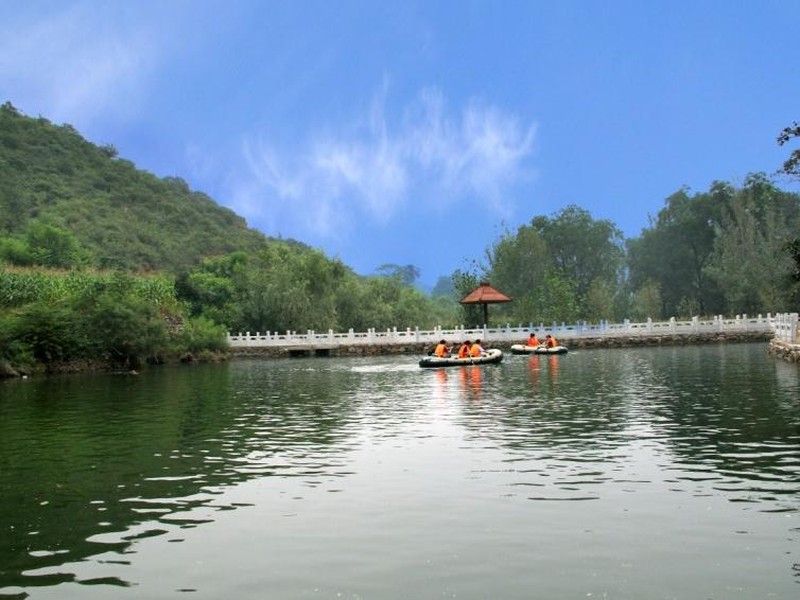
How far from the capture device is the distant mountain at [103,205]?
3748 inches

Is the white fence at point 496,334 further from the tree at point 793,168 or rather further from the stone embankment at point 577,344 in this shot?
the tree at point 793,168

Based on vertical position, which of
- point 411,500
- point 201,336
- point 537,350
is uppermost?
point 201,336

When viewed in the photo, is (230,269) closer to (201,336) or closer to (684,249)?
(201,336)

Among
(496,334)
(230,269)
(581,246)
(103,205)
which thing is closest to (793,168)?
(496,334)

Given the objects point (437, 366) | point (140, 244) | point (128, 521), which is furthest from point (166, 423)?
point (140, 244)

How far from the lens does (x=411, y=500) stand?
39.9 feet

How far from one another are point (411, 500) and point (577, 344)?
181ft

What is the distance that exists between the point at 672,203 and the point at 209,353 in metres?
56.6

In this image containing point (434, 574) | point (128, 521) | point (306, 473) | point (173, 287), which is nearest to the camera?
point (434, 574)

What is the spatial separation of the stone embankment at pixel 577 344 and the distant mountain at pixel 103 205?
29179mm

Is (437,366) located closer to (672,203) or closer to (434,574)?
(434,574)

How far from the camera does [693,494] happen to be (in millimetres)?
11945

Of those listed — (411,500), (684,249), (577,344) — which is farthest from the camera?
(684,249)

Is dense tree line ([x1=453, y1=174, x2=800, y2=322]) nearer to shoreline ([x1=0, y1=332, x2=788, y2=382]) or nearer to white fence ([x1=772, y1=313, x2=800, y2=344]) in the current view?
shoreline ([x1=0, y1=332, x2=788, y2=382])
